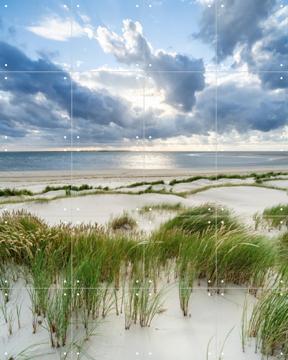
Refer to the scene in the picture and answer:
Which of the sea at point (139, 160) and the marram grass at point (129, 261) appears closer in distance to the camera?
the marram grass at point (129, 261)

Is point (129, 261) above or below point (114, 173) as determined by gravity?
below

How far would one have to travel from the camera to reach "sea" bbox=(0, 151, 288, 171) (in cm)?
221

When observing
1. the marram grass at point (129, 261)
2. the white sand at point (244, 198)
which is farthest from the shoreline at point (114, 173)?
the marram grass at point (129, 261)

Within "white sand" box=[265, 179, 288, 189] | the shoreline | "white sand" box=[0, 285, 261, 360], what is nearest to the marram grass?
"white sand" box=[0, 285, 261, 360]

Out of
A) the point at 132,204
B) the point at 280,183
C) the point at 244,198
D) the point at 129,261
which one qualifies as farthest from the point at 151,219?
the point at 280,183

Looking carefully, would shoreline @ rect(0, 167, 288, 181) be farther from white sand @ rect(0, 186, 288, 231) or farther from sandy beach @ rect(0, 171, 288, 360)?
white sand @ rect(0, 186, 288, 231)

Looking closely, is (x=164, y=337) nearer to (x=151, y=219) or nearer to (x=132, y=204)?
(x=151, y=219)

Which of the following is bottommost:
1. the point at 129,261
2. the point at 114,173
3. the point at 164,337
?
the point at 164,337

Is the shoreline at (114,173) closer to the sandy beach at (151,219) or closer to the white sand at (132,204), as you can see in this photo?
the sandy beach at (151,219)

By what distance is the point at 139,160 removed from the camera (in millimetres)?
2219

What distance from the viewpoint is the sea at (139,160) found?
7.26 feet

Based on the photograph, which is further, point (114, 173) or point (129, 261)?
point (114, 173)

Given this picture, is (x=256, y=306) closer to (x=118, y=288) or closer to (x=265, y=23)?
(x=118, y=288)

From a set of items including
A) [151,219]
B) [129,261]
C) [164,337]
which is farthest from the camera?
[151,219]
